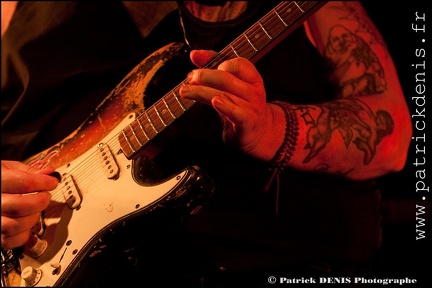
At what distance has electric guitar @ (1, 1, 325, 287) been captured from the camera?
696 millimetres

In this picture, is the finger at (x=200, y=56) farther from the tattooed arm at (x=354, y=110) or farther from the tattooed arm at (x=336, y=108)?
the tattooed arm at (x=354, y=110)

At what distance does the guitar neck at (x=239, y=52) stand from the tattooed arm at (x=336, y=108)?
57 millimetres

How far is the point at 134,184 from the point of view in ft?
2.47

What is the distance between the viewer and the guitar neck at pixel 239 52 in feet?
2.24

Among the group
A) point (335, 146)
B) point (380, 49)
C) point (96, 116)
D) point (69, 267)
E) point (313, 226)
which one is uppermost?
point (380, 49)

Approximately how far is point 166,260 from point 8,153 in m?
0.59

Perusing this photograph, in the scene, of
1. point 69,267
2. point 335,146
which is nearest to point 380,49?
point 335,146

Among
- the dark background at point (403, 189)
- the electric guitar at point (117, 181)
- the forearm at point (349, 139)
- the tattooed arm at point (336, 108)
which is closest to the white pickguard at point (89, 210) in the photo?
the electric guitar at point (117, 181)

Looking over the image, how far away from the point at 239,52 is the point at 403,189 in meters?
0.70

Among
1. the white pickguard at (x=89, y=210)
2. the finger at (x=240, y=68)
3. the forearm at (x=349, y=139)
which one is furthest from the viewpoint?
the forearm at (x=349, y=139)

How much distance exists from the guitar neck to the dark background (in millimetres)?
476

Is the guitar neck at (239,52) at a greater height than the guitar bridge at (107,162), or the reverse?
the guitar neck at (239,52)

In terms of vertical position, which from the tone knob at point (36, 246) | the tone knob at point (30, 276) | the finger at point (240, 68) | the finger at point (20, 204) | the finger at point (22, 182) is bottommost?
the tone knob at point (30, 276)

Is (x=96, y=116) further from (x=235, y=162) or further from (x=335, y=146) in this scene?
(x=335, y=146)
